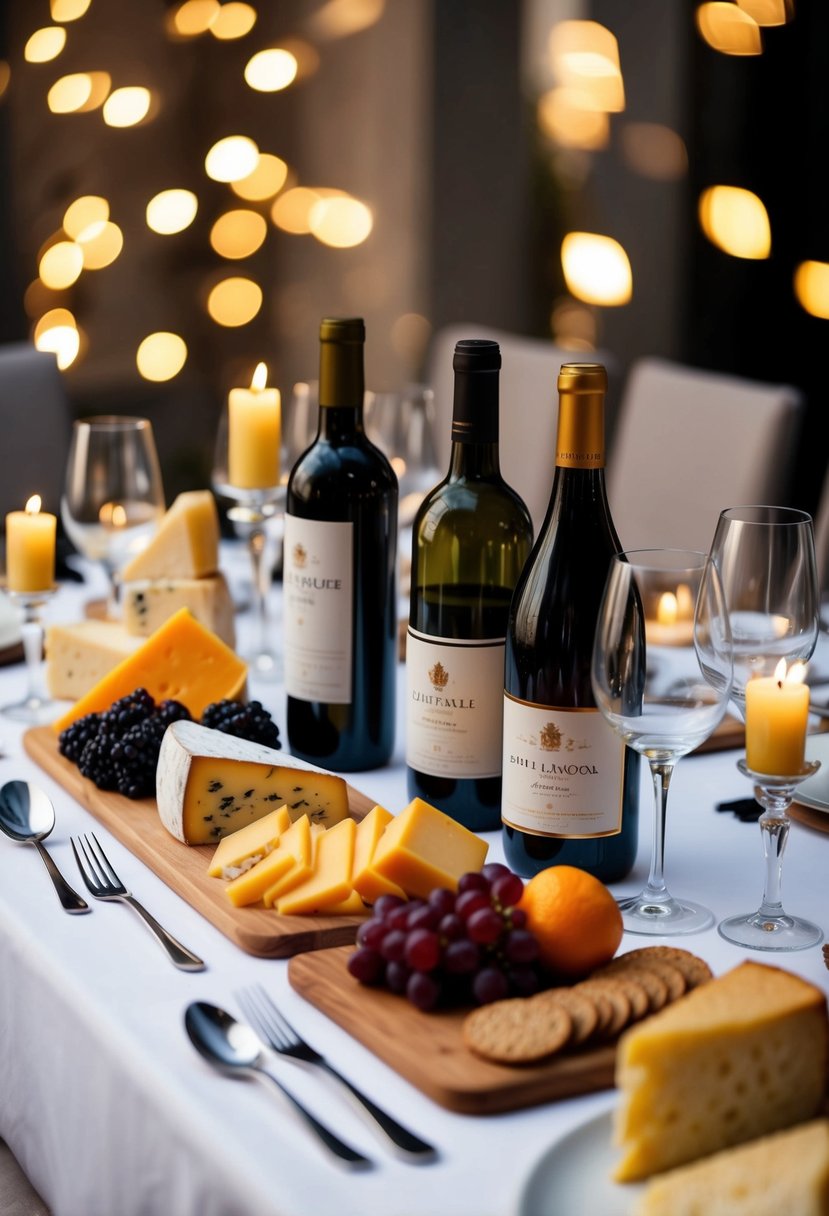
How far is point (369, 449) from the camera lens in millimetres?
1301

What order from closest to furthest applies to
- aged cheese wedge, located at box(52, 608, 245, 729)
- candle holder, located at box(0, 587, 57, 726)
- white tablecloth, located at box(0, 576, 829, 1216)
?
white tablecloth, located at box(0, 576, 829, 1216) < aged cheese wedge, located at box(52, 608, 245, 729) < candle holder, located at box(0, 587, 57, 726)

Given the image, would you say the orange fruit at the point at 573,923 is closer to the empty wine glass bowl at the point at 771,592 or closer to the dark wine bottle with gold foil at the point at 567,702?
the dark wine bottle with gold foil at the point at 567,702

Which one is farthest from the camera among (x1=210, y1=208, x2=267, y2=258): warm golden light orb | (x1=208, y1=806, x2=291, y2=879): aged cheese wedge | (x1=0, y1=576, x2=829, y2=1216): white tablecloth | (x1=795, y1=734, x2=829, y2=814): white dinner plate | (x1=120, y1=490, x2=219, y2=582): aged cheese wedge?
(x1=210, y1=208, x2=267, y2=258): warm golden light orb

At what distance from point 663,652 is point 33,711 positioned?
81cm

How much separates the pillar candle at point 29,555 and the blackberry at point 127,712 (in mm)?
248

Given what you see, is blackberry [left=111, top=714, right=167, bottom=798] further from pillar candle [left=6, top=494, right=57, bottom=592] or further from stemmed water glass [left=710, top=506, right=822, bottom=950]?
stemmed water glass [left=710, top=506, right=822, bottom=950]

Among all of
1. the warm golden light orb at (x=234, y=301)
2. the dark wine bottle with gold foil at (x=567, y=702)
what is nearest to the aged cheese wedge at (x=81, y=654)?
the dark wine bottle with gold foil at (x=567, y=702)

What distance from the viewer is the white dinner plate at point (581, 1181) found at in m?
0.68

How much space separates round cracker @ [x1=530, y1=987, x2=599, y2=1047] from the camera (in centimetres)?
80

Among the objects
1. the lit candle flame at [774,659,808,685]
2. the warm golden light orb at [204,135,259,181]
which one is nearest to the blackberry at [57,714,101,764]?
the lit candle flame at [774,659,808,685]

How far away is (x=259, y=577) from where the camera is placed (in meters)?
1.74

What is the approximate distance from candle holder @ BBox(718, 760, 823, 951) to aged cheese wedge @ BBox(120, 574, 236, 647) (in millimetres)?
766

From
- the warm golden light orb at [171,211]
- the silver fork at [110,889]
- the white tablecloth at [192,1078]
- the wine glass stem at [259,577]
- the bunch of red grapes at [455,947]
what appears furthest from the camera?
the warm golden light orb at [171,211]

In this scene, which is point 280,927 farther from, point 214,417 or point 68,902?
point 214,417
